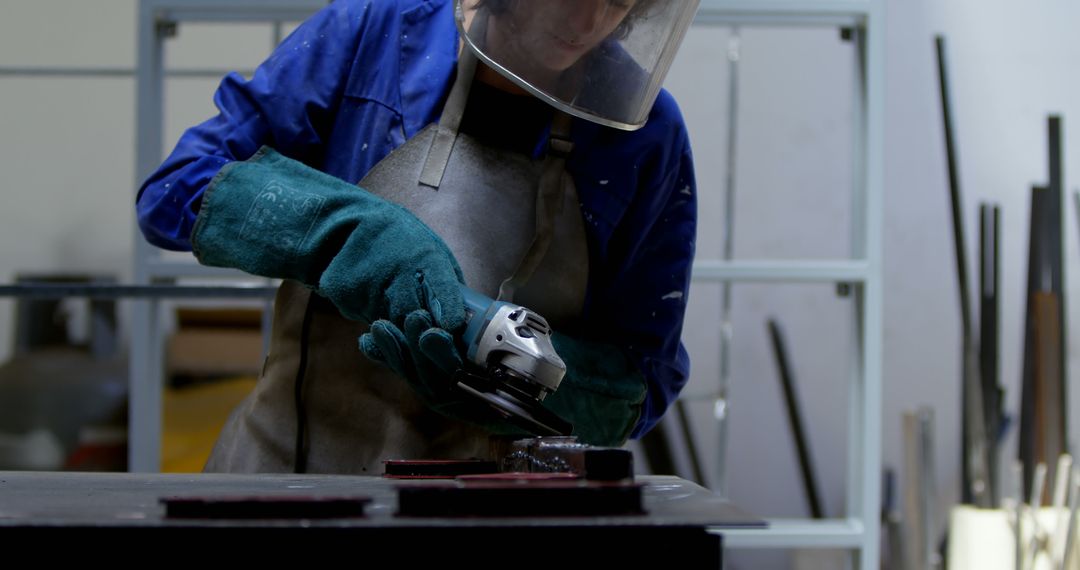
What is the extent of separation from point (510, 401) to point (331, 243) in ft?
0.75

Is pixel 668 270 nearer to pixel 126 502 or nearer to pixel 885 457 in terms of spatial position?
pixel 126 502

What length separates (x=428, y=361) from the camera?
1095mm

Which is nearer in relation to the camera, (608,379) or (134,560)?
(134,560)

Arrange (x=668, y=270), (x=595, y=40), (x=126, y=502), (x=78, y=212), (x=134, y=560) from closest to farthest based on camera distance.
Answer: (x=134, y=560) < (x=126, y=502) < (x=595, y=40) < (x=668, y=270) < (x=78, y=212)

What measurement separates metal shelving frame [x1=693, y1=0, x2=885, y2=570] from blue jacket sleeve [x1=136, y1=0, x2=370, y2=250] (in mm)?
983

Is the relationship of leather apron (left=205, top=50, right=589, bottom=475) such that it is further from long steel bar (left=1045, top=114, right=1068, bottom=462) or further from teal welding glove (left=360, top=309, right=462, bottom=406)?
long steel bar (left=1045, top=114, right=1068, bottom=462)

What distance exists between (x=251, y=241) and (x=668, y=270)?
477mm

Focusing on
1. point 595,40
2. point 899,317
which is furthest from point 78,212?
point 595,40

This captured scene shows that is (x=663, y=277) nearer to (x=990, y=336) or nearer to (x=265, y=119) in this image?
(x=265, y=119)

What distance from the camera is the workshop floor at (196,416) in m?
2.84

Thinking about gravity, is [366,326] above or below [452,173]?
below

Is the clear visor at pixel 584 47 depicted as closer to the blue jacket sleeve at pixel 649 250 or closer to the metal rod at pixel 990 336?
the blue jacket sleeve at pixel 649 250

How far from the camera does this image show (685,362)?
143 cm

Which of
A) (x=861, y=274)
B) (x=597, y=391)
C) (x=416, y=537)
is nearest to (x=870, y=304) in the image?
(x=861, y=274)
